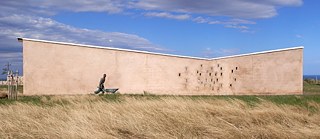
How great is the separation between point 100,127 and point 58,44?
50.0 ft

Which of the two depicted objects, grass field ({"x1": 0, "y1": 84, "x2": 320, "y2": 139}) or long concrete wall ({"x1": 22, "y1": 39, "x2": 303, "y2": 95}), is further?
long concrete wall ({"x1": 22, "y1": 39, "x2": 303, "y2": 95})

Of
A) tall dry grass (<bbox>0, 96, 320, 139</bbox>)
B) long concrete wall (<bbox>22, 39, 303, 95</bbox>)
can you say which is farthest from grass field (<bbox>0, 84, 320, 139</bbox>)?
long concrete wall (<bbox>22, 39, 303, 95</bbox>)

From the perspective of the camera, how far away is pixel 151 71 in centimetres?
2219

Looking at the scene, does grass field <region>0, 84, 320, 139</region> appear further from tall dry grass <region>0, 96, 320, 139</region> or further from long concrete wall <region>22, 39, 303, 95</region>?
long concrete wall <region>22, 39, 303, 95</region>

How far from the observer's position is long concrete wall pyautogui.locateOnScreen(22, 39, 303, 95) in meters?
20.9

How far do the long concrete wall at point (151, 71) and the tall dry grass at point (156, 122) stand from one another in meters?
12.0

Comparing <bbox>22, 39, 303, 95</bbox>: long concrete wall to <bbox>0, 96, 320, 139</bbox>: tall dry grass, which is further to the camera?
<bbox>22, 39, 303, 95</bbox>: long concrete wall

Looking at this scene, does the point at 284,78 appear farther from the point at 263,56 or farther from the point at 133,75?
the point at 133,75

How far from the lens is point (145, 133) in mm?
6559

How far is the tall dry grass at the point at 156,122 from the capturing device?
6.38 metres

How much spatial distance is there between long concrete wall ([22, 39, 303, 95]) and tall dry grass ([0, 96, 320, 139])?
12.0 m

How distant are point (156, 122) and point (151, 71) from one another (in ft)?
49.4

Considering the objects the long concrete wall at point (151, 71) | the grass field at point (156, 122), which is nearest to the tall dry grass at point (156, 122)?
the grass field at point (156, 122)

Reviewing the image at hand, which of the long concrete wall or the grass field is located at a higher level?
the long concrete wall
